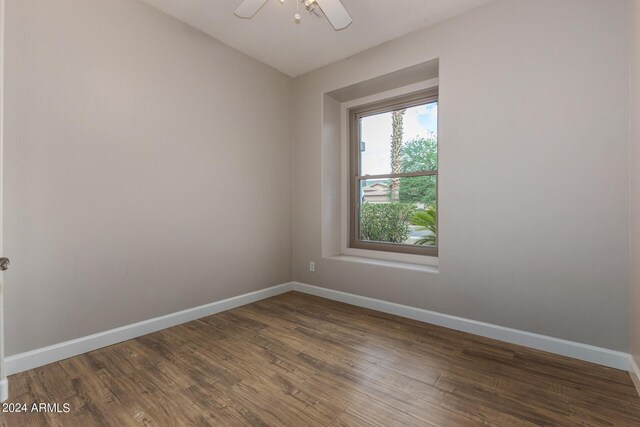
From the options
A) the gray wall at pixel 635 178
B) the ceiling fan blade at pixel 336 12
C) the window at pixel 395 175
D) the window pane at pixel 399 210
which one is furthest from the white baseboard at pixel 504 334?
the ceiling fan blade at pixel 336 12

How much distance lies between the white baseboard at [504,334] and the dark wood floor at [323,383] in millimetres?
72

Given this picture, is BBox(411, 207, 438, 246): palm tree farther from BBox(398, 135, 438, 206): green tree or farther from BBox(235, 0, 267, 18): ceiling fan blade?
BBox(235, 0, 267, 18): ceiling fan blade

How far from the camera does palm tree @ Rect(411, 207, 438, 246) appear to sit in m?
3.20

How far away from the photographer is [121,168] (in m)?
2.40

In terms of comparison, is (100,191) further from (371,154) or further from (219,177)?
(371,154)

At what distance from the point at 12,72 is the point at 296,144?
2578mm

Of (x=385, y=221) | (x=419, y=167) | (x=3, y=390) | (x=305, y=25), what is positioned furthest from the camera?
(x=385, y=221)

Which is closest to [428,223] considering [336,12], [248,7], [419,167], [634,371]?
[419,167]

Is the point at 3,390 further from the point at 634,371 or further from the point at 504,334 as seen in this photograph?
the point at 634,371

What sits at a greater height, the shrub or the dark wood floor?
the shrub

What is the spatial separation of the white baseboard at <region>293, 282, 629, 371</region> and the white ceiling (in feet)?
8.73

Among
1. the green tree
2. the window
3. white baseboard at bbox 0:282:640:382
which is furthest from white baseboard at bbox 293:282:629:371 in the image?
the green tree

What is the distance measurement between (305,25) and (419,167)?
182 centimetres

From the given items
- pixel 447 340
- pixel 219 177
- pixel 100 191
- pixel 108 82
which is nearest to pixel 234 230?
pixel 219 177
